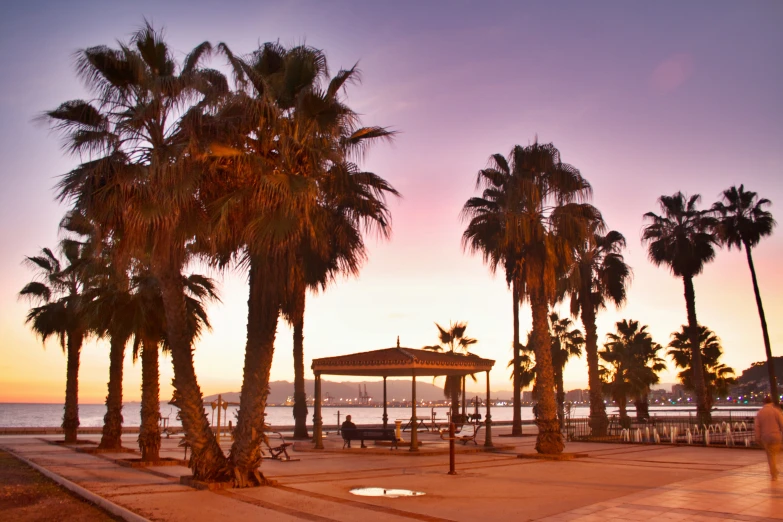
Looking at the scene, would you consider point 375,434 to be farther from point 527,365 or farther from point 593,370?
point 527,365

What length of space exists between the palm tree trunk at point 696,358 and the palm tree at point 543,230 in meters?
11.9

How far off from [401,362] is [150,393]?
7203 mm

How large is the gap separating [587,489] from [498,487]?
1669 mm

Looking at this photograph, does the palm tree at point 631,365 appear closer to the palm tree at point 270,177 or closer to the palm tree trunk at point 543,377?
the palm tree trunk at point 543,377

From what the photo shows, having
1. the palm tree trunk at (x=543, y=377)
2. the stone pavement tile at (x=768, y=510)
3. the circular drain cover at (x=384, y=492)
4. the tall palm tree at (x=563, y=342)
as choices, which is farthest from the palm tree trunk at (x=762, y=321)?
the circular drain cover at (x=384, y=492)

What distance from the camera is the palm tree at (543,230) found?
19.9m

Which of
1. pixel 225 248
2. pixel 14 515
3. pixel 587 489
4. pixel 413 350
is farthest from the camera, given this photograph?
pixel 413 350

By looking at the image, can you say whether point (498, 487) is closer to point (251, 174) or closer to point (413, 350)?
point (251, 174)

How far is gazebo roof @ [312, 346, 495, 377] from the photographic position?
20.2m

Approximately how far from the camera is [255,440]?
12.4 m

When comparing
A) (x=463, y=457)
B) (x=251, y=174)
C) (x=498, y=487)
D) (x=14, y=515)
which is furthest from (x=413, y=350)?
(x=14, y=515)

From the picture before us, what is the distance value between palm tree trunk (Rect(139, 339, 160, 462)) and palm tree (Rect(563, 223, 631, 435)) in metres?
16.0

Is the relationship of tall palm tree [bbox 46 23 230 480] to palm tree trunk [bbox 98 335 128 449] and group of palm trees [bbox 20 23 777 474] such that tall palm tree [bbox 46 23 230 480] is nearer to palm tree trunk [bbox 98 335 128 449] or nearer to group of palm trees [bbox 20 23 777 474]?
group of palm trees [bbox 20 23 777 474]

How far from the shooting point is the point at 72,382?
26.0 metres
